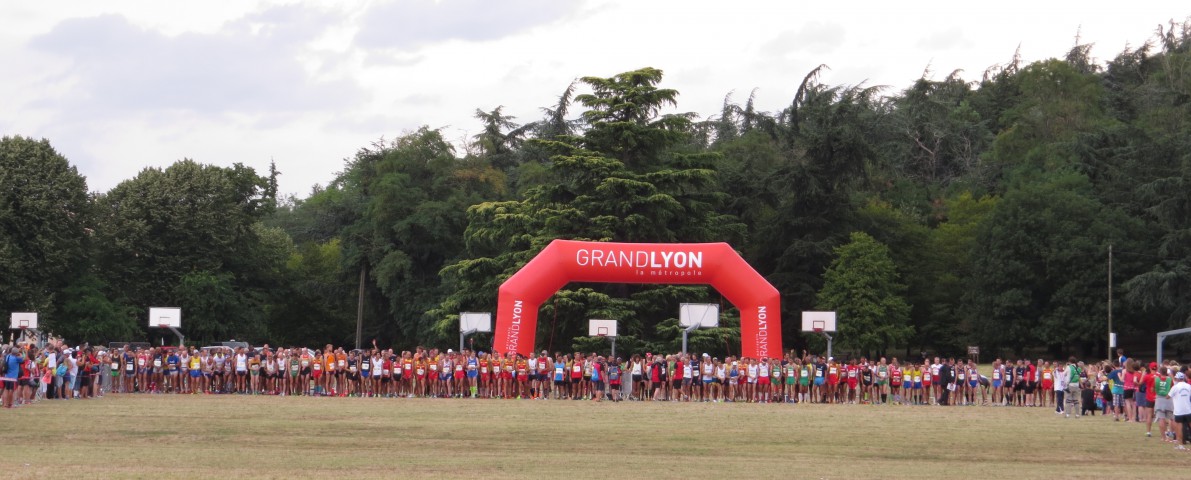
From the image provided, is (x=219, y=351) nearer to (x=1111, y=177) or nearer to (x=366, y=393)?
(x=366, y=393)

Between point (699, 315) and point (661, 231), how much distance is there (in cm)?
1086

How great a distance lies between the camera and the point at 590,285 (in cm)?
4869

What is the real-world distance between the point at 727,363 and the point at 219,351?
12.9 m

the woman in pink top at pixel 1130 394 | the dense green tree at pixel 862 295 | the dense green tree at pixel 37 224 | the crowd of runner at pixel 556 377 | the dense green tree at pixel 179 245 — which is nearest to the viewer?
the woman in pink top at pixel 1130 394

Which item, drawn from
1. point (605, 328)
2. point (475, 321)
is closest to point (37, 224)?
point (475, 321)

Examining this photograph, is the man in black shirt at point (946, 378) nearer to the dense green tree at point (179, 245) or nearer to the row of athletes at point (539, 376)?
the row of athletes at point (539, 376)

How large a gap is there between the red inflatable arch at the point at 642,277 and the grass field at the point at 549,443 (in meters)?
7.08

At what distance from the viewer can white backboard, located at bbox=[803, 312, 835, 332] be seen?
122ft

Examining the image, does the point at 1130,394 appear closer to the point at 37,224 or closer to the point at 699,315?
the point at 699,315

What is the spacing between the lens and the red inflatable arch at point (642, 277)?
114 ft

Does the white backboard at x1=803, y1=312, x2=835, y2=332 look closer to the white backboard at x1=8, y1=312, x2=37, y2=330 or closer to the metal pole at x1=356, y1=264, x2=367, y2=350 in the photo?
the white backboard at x1=8, y1=312, x2=37, y2=330

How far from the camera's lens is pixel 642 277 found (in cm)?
3591

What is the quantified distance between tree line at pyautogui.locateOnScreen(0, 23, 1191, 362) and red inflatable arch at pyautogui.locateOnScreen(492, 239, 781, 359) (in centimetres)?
966

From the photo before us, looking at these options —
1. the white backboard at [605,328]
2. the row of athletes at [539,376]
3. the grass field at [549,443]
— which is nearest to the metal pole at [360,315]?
the white backboard at [605,328]
